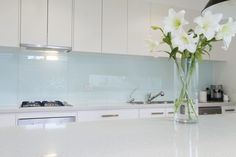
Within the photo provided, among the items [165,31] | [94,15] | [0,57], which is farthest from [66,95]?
[165,31]

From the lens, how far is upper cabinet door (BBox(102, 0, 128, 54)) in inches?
120

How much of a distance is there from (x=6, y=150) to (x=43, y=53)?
247cm

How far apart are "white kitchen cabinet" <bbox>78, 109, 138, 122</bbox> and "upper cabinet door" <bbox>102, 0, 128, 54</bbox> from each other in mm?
807

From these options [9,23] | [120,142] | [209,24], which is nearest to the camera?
[120,142]

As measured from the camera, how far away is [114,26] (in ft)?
10.2

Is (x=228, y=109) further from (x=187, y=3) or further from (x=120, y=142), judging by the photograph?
(x=120, y=142)

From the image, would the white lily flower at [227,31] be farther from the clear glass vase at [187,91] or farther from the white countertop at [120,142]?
the white countertop at [120,142]

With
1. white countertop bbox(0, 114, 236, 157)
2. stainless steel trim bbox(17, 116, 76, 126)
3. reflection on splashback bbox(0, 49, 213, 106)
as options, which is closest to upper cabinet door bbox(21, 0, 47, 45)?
reflection on splashback bbox(0, 49, 213, 106)

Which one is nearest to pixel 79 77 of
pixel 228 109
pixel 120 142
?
pixel 228 109

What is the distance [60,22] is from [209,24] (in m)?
2.15

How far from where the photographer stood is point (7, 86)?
2.86 meters

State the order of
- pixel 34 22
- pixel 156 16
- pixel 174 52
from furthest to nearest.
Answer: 1. pixel 156 16
2. pixel 34 22
3. pixel 174 52

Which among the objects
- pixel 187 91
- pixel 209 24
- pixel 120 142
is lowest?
pixel 120 142

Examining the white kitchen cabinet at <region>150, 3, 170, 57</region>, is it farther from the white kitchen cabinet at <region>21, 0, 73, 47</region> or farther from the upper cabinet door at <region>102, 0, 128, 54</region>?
the white kitchen cabinet at <region>21, 0, 73, 47</region>
